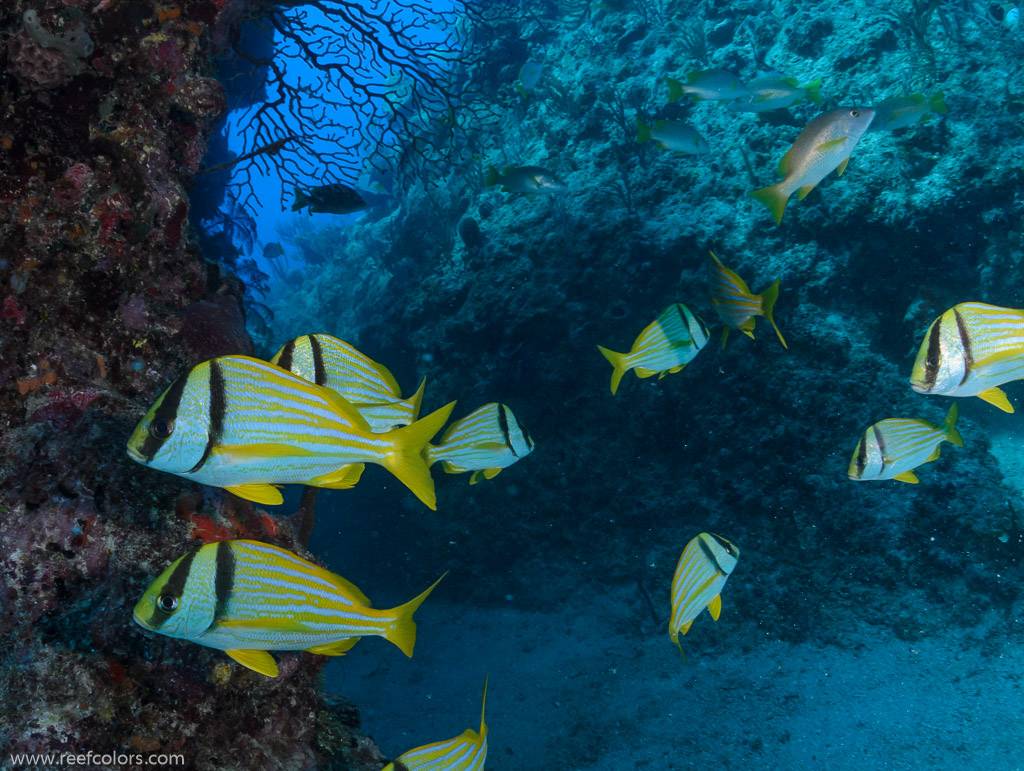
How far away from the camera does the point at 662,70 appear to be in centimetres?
1084

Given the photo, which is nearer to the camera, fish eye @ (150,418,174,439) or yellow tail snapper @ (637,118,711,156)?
fish eye @ (150,418,174,439)

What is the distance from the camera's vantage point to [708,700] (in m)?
5.38

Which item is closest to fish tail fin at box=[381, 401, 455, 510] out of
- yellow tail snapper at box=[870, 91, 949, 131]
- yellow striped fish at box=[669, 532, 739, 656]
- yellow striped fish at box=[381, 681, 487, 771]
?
yellow striped fish at box=[381, 681, 487, 771]

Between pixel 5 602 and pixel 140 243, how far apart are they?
5.85 ft

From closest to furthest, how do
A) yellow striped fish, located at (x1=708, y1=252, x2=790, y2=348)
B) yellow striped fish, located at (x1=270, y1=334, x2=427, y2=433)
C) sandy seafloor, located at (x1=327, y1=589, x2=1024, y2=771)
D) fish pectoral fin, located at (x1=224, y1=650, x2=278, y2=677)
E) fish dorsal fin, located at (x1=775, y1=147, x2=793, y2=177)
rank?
1. fish pectoral fin, located at (x1=224, y1=650, x2=278, y2=677)
2. yellow striped fish, located at (x1=270, y1=334, x2=427, y2=433)
3. fish dorsal fin, located at (x1=775, y1=147, x2=793, y2=177)
4. yellow striped fish, located at (x1=708, y1=252, x2=790, y2=348)
5. sandy seafloor, located at (x1=327, y1=589, x2=1024, y2=771)

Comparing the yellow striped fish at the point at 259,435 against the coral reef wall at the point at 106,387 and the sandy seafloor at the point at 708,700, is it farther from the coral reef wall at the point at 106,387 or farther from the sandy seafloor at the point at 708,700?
the sandy seafloor at the point at 708,700

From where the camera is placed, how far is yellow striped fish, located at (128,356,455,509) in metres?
1.47

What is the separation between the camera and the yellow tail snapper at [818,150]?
11.5ft

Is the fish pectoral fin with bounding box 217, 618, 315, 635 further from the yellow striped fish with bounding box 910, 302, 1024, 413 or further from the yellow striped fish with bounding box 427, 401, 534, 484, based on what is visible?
the yellow striped fish with bounding box 910, 302, 1024, 413

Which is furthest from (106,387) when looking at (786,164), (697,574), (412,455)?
(786,164)

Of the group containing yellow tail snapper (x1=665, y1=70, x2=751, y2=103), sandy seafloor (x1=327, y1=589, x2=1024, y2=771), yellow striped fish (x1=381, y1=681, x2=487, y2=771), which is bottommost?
sandy seafloor (x1=327, y1=589, x2=1024, y2=771)

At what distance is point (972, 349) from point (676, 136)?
15.9ft

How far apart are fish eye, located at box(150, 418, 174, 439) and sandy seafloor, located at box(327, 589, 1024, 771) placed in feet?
17.8

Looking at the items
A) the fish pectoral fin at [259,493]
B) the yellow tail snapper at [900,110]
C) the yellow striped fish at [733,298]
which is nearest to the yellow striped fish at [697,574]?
the yellow striped fish at [733,298]
